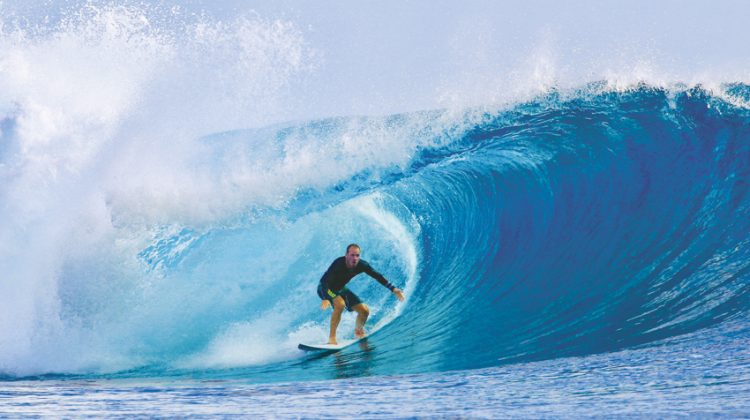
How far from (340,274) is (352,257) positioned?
215 millimetres

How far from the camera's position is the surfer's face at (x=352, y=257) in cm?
721

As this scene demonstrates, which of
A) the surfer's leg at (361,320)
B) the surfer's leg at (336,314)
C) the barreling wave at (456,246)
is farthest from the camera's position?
the surfer's leg at (361,320)

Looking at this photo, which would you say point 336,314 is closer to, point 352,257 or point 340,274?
point 340,274

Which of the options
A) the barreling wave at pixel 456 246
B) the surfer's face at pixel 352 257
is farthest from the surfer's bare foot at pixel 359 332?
the surfer's face at pixel 352 257

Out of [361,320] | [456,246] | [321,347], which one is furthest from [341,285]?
[456,246]

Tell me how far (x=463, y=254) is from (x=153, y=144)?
4.55 metres

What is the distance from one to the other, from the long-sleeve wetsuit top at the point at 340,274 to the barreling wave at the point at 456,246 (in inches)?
26.4

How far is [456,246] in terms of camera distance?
9742 millimetres

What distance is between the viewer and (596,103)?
11.6 metres

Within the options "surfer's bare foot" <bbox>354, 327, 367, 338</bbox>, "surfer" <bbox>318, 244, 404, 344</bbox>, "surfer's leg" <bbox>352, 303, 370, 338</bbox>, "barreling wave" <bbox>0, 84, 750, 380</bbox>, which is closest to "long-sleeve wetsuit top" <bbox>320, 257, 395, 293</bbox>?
"surfer" <bbox>318, 244, 404, 344</bbox>

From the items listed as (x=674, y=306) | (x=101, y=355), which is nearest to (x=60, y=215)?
(x=101, y=355)

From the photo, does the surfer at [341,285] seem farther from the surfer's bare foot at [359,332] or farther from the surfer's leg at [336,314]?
the surfer's bare foot at [359,332]

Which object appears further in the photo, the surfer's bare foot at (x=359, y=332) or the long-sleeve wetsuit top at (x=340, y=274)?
the surfer's bare foot at (x=359, y=332)

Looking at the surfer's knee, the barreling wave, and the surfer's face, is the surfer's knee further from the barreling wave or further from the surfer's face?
the barreling wave
